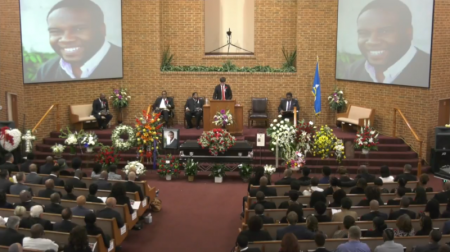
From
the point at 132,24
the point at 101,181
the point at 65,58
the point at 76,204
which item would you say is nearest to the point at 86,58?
the point at 65,58

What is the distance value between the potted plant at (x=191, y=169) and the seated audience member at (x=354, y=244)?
8.36 meters

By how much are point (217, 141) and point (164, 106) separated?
440 cm

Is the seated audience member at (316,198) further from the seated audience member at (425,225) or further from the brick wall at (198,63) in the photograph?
the brick wall at (198,63)

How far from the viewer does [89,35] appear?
19.7 metres

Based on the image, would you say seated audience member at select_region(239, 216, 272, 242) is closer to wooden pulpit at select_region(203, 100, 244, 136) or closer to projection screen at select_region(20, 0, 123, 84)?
wooden pulpit at select_region(203, 100, 244, 136)

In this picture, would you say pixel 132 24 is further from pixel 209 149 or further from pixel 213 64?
pixel 209 149

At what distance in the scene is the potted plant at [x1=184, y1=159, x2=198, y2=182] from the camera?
1591cm

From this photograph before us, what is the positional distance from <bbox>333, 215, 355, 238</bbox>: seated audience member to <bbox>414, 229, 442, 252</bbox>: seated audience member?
98cm

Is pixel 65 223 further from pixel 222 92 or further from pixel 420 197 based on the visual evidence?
pixel 222 92

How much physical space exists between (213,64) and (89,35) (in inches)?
181

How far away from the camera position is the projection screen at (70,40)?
1828cm

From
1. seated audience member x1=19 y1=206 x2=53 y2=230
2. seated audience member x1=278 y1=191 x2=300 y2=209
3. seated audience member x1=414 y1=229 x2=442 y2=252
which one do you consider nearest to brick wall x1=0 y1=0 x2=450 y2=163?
seated audience member x1=278 y1=191 x2=300 y2=209

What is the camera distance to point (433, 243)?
7.91 m

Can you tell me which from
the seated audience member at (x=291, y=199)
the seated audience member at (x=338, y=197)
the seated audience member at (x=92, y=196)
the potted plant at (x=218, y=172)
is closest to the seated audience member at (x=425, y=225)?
the seated audience member at (x=338, y=197)
